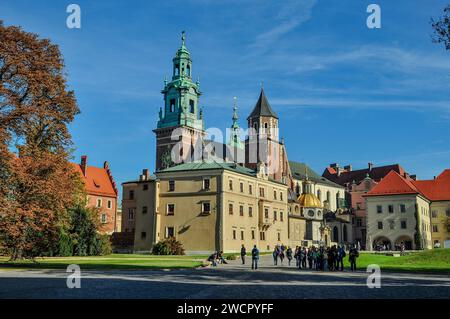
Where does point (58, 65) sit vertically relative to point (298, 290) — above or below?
above

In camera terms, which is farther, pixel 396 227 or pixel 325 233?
pixel 325 233

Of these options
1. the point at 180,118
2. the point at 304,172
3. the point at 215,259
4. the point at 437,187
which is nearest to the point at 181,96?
the point at 180,118

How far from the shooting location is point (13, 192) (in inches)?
1187

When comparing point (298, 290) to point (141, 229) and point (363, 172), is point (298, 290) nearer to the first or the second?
point (141, 229)

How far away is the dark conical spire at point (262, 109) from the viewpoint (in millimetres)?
110750

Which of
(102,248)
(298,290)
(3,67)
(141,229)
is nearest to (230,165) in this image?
(141,229)

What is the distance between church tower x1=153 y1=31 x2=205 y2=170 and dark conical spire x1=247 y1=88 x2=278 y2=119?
47.6 ft

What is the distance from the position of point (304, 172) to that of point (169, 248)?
71130 millimetres

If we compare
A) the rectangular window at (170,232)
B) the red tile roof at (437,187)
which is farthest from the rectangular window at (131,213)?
the red tile roof at (437,187)

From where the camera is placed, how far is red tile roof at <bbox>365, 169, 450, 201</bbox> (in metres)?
82.2

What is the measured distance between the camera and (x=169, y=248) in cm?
5566

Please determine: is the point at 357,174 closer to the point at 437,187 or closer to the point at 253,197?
the point at 437,187

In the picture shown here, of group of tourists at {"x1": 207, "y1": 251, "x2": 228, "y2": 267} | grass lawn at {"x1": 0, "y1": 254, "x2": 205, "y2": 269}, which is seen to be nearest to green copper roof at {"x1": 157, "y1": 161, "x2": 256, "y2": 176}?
group of tourists at {"x1": 207, "y1": 251, "x2": 228, "y2": 267}
